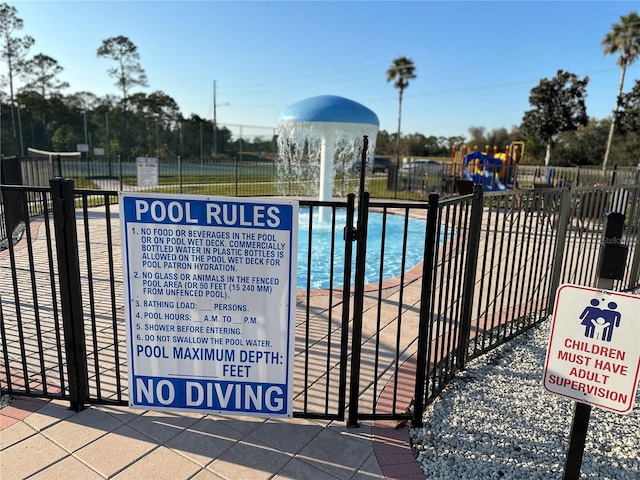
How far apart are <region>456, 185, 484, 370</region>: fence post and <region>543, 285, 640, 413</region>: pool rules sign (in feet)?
4.25

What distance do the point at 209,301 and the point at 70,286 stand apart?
3.04 feet

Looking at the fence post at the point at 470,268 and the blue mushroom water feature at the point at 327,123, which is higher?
the blue mushroom water feature at the point at 327,123

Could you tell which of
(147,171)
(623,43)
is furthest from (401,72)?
(147,171)

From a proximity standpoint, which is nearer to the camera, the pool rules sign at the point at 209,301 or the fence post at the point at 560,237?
the pool rules sign at the point at 209,301

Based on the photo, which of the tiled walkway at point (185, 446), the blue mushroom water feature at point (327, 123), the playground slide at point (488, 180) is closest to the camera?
the tiled walkway at point (185, 446)

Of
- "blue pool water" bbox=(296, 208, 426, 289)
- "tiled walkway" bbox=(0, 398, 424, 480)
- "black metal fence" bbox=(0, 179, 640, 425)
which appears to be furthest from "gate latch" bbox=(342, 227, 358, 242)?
"blue pool water" bbox=(296, 208, 426, 289)

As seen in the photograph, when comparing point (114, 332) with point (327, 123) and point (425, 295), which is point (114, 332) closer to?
point (425, 295)

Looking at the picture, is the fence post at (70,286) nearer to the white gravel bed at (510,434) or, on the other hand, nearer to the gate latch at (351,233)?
the gate latch at (351,233)

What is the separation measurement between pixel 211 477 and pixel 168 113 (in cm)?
4843

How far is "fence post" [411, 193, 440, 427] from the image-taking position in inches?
104

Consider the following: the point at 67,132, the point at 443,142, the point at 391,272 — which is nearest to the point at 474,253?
the point at 391,272

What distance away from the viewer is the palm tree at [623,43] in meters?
31.9

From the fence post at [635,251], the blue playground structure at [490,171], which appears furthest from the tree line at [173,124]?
the fence post at [635,251]

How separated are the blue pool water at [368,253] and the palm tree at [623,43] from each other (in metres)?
26.8
